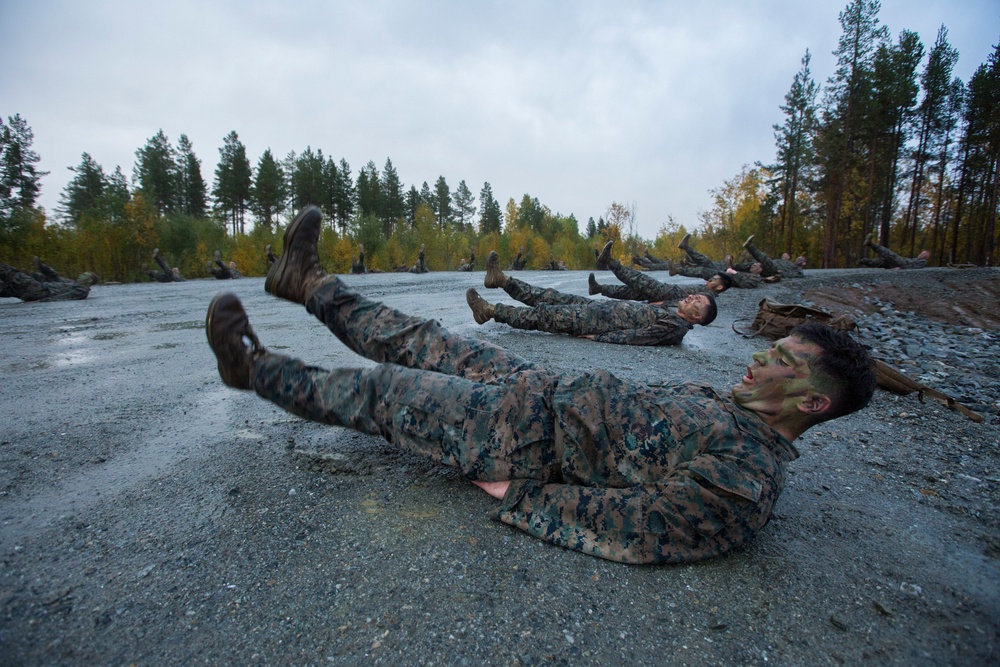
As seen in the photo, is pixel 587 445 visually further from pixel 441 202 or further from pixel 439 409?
pixel 441 202

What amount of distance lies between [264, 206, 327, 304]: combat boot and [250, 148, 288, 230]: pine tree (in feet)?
158

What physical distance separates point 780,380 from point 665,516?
30.6 inches

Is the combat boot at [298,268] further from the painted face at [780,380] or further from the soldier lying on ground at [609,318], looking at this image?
the soldier lying on ground at [609,318]

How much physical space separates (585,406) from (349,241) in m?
45.7

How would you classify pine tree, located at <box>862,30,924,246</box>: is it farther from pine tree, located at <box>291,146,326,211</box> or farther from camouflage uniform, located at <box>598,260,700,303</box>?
pine tree, located at <box>291,146,326,211</box>

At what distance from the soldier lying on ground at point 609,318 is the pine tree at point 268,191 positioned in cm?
4636

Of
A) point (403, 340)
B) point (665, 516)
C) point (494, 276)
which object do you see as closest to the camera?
point (665, 516)

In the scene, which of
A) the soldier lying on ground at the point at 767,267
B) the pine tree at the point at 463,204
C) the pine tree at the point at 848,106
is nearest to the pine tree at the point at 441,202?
the pine tree at the point at 463,204

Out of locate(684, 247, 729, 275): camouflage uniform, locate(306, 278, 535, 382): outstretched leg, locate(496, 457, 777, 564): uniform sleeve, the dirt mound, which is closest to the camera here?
locate(496, 457, 777, 564): uniform sleeve

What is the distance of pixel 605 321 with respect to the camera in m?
5.61

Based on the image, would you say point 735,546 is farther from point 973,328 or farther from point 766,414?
point 973,328

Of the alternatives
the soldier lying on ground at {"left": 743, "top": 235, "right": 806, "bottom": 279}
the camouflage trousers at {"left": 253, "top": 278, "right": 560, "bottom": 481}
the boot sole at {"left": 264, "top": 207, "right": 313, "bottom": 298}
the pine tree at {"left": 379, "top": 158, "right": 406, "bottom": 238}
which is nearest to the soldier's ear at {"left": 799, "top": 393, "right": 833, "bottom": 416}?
the camouflage trousers at {"left": 253, "top": 278, "right": 560, "bottom": 481}

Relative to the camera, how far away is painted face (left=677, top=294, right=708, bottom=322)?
5684mm

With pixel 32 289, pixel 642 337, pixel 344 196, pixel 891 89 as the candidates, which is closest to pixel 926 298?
pixel 642 337
